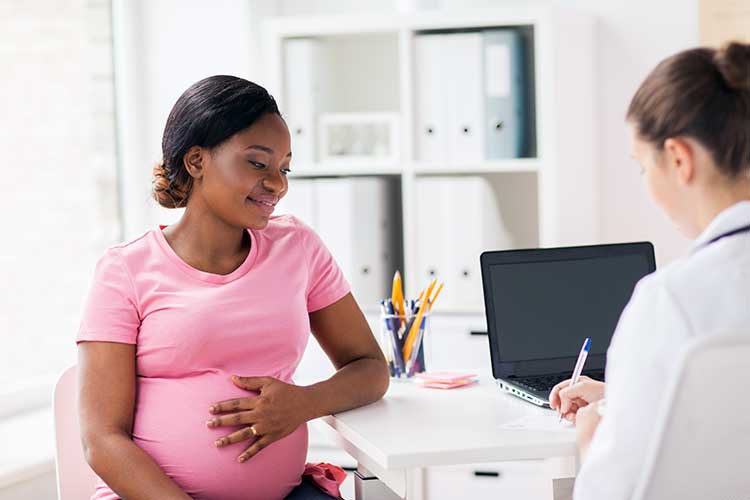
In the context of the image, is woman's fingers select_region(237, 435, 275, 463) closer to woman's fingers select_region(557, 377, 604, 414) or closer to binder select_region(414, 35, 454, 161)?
woman's fingers select_region(557, 377, 604, 414)

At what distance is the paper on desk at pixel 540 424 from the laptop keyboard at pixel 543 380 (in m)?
Result: 0.12

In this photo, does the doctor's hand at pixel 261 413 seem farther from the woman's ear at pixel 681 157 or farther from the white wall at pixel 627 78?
the white wall at pixel 627 78

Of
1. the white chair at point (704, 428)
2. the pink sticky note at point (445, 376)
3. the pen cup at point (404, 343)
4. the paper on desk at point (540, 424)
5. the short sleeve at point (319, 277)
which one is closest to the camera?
Result: the white chair at point (704, 428)

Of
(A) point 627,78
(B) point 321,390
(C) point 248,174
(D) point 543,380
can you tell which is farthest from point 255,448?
(A) point 627,78

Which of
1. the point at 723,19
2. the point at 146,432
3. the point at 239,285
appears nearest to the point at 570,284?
the point at 239,285

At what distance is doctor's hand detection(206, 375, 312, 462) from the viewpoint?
1.69 m

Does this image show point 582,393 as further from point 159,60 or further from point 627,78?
point 159,60

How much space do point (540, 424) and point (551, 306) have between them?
1.31ft

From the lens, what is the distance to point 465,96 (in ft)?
9.57

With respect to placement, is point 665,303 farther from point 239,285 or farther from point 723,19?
point 723,19

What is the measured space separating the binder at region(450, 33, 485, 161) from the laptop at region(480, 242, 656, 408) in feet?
3.04

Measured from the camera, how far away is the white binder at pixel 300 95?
10.0 feet

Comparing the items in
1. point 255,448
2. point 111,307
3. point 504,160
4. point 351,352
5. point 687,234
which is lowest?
point 255,448

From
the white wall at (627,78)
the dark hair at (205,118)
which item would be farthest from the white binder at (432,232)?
the dark hair at (205,118)
